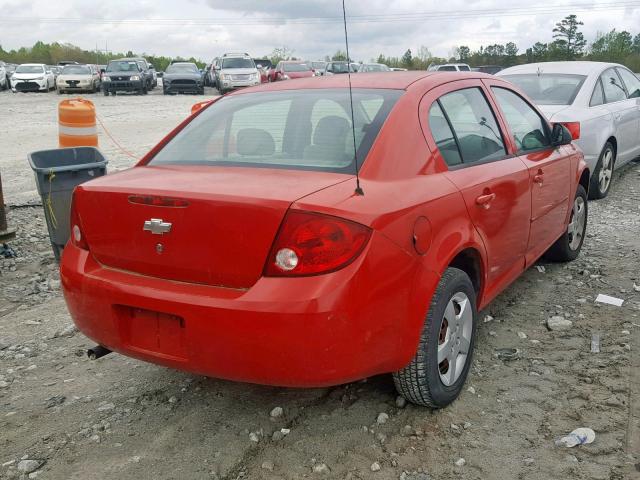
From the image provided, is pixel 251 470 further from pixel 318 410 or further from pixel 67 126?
pixel 67 126

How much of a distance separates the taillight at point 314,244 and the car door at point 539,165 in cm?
190

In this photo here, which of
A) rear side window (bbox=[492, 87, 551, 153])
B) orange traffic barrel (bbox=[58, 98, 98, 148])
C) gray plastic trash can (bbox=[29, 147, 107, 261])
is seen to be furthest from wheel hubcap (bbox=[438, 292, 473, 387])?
orange traffic barrel (bbox=[58, 98, 98, 148])

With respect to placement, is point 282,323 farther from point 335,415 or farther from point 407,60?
point 407,60

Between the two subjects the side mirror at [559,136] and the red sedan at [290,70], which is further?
the red sedan at [290,70]

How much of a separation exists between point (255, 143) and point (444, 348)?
1.37 meters

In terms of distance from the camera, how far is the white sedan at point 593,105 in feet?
23.7

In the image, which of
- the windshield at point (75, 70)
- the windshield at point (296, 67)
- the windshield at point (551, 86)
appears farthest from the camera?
the windshield at point (296, 67)

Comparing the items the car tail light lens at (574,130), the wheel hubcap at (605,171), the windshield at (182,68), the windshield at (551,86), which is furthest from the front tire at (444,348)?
the windshield at (182,68)

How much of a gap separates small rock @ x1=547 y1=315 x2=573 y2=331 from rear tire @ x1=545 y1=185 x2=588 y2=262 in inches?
43.4

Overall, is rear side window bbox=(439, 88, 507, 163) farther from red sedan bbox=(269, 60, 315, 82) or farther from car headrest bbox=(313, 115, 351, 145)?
red sedan bbox=(269, 60, 315, 82)

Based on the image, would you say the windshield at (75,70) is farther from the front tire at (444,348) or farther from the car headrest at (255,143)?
the front tire at (444,348)

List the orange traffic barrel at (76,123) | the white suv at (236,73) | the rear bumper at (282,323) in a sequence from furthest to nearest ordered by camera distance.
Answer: the white suv at (236,73)
the orange traffic barrel at (76,123)
the rear bumper at (282,323)

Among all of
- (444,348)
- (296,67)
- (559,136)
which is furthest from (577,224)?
(296,67)

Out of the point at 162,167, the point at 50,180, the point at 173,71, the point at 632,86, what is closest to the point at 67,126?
the point at 50,180
